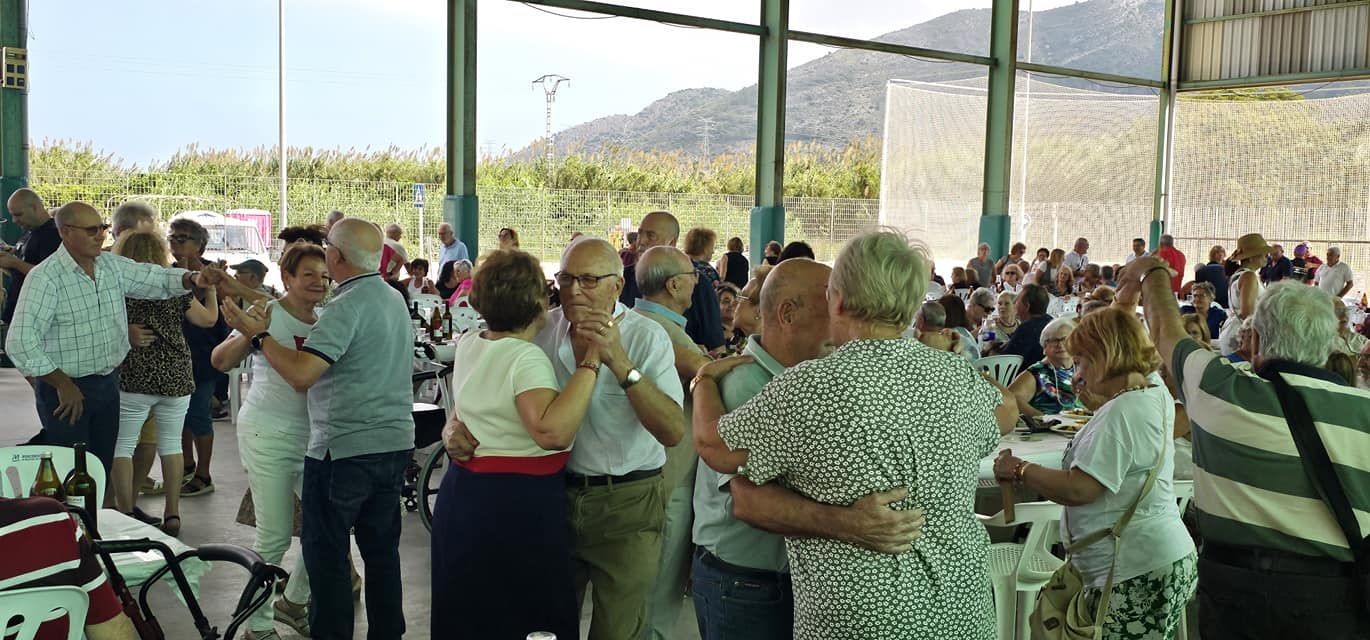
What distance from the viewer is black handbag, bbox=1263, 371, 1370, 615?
8.29ft

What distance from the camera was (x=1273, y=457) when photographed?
8.50 feet

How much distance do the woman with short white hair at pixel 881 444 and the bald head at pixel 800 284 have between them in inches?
6.9

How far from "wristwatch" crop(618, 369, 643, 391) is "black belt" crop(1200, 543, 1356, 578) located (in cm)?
147

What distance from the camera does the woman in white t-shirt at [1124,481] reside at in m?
2.77

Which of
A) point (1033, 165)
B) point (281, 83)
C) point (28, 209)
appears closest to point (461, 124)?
point (281, 83)

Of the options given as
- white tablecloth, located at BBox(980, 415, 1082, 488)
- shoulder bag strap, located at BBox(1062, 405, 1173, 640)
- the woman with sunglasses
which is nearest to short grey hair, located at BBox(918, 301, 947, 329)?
the woman with sunglasses

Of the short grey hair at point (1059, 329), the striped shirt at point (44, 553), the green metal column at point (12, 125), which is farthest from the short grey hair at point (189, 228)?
the green metal column at point (12, 125)

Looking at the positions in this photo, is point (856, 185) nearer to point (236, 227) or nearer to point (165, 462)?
point (236, 227)

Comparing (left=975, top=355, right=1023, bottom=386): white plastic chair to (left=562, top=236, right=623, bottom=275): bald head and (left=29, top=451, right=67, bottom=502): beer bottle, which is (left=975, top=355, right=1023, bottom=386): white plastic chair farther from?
(left=29, top=451, right=67, bottom=502): beer bottle

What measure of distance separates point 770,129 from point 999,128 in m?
4.04

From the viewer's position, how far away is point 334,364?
3.45 meters

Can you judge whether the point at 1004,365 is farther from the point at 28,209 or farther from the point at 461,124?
the point at 461,124

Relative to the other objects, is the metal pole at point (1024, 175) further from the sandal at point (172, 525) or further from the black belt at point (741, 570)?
the black belt at point (741, 570)

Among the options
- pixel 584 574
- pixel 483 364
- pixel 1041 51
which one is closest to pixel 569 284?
pixel 483 364
